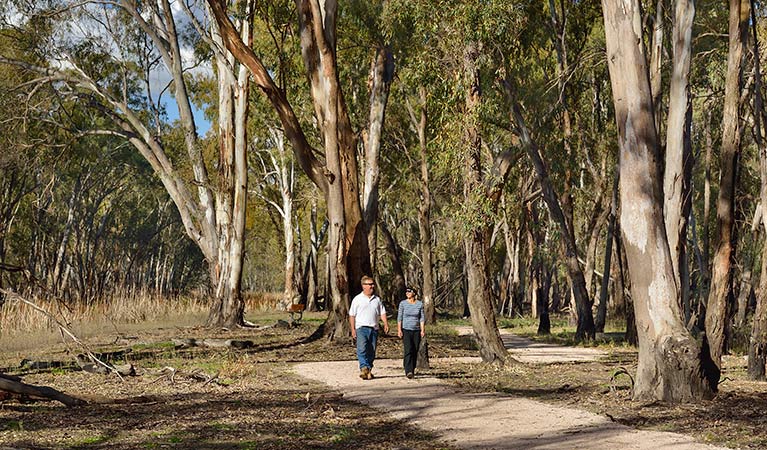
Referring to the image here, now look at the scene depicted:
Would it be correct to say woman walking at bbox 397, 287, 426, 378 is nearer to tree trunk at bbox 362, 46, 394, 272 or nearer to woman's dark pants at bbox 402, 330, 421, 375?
woman's dark pants at bbox 402, 330, 421, 375

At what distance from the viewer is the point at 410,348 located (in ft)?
49.5

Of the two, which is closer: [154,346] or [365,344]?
[365,344]

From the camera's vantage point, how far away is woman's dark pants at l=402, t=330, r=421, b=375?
15062mm

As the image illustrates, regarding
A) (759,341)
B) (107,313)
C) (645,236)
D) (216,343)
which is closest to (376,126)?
(216,343)

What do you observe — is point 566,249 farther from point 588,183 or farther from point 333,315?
point 588,183

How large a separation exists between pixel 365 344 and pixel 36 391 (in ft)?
17.8

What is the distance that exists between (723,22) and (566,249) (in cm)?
714

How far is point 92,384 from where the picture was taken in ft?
→ 45.7

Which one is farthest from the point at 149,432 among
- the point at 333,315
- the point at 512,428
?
the point at 333,315

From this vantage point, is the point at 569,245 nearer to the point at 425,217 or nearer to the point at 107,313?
the point at 425,217

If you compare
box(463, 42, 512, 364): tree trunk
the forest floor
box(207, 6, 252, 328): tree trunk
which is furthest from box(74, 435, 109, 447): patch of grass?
box(207, 6, 252, 328): tree trunk

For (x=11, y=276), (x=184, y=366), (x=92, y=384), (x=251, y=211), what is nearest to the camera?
(x=92, y=384)

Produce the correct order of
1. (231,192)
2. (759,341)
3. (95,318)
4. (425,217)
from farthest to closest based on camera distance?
(425,217)
(95,318)
(231,192)
(759,341)

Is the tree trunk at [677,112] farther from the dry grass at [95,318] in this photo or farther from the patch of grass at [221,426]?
the dry grass at [95,318]
